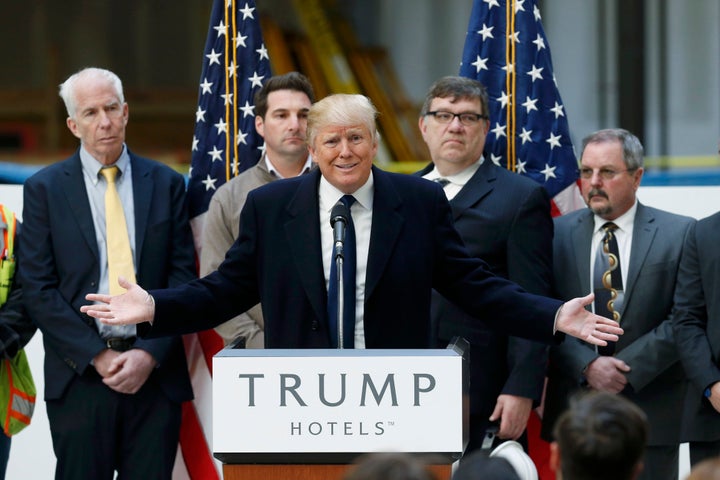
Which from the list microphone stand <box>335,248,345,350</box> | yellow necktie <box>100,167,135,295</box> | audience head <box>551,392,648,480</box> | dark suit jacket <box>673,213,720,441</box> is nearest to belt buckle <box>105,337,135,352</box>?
yellow necktie <box>100,167,135,295</box>

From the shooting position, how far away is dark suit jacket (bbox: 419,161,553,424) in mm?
4164

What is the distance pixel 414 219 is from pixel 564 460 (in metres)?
1.56

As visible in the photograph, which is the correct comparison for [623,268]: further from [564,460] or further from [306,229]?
[564,460]

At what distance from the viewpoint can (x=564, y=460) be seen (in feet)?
6.84

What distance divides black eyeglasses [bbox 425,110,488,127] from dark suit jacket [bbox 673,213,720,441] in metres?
0.86

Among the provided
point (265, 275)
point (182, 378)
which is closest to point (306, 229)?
point (265, 275)

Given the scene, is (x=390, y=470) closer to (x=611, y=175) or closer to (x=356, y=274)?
(x=356, y=274)

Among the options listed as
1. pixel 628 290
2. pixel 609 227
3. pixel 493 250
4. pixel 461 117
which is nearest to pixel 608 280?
pixel 628 290

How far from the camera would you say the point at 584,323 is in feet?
11.1

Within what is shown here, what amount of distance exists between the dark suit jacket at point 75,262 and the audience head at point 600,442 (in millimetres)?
2496

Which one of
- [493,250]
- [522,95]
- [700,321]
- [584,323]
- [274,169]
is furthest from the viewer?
[522,95]

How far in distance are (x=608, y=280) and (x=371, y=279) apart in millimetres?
1206

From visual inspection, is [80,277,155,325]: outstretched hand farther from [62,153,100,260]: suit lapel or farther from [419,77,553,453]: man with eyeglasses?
[419,77,553,453]: man with eyeglasses

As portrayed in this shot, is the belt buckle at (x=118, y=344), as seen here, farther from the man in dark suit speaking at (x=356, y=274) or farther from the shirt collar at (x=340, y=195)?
the shirt collar at (x=340, y=195)
